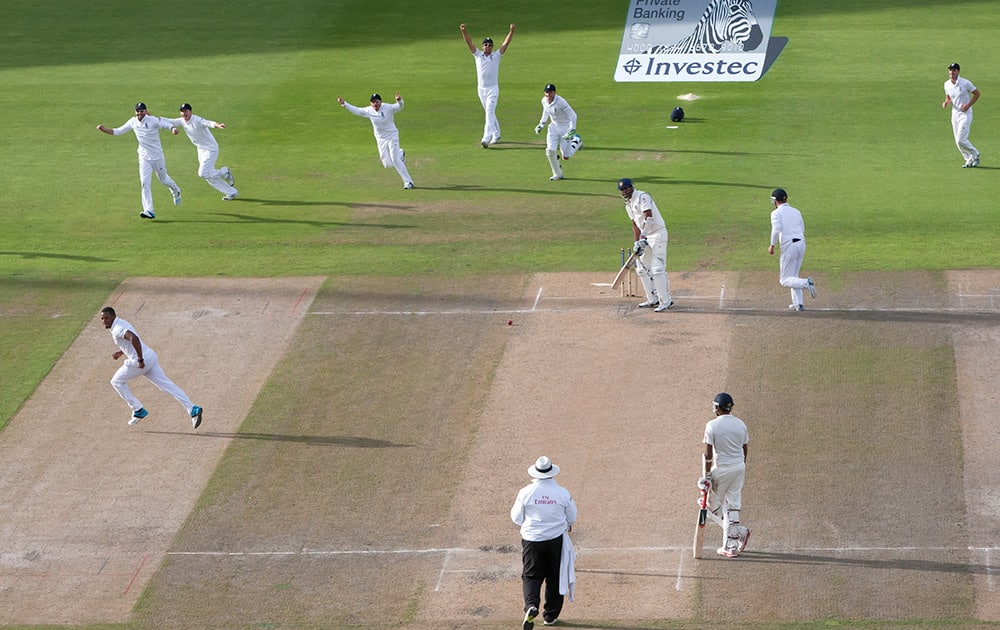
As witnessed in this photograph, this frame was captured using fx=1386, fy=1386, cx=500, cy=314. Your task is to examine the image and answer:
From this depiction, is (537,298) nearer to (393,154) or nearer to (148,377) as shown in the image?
(148,377)

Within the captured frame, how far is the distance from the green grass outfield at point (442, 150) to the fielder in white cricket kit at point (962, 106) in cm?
49

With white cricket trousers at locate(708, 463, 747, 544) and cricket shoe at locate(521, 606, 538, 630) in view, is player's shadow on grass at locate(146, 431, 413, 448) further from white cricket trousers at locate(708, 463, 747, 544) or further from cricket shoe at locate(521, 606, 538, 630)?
cricket shoe at locate(521, 606, 538, 630)

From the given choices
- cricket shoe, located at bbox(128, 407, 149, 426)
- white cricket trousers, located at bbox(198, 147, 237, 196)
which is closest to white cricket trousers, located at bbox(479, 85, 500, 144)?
white cricket trousers, located at bbox(198, 147, 237, 196)

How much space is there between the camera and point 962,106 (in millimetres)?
28047

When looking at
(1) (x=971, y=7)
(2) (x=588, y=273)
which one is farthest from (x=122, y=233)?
(1) (x=971, y=7)

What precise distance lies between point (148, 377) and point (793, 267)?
980cm

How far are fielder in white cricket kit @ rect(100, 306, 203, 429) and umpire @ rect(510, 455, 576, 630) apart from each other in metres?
6.73

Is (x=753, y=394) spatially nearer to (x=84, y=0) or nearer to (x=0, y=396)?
(x=0, y=396)

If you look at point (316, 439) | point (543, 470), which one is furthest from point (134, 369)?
point (543, 470)

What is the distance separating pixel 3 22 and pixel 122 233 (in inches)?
718

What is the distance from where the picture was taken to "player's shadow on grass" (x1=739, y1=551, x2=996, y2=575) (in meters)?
14.7

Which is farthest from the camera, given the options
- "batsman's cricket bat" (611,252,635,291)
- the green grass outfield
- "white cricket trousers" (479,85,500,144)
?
"white cricket trousers" (479,85,500,144)

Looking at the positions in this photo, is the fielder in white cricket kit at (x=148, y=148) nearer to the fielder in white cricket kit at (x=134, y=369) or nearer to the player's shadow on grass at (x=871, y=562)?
the fielder in white cricket kit at (x=134, y=369)

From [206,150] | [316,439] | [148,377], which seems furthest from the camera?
[206,150]
